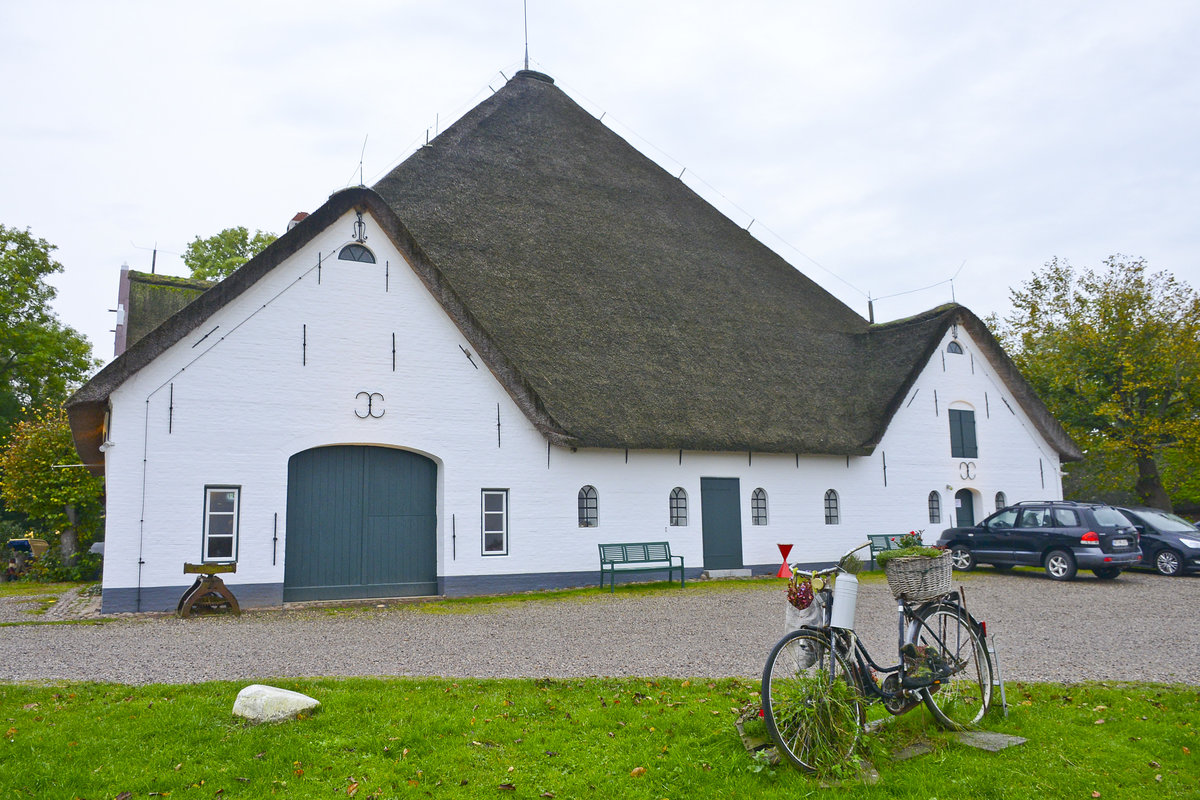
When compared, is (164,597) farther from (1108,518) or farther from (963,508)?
(963,508)

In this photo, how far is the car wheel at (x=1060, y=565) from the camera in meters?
15.7

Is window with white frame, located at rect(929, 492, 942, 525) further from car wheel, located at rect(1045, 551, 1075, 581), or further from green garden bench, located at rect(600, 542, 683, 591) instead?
green garden bench, located at rect(600, 542, 683, 591)

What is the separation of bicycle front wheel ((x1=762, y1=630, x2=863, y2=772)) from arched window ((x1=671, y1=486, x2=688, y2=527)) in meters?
11.4

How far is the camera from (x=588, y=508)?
15594mm

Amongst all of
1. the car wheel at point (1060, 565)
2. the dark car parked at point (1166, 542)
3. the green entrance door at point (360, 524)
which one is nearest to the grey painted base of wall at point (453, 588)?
the green entrance door at point (360, 524)

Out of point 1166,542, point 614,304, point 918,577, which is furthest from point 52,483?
point 1166,542

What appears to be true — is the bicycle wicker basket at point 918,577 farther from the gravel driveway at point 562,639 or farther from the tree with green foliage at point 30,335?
the tree with green foliage at point 30,335

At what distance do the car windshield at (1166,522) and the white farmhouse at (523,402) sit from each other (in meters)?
3.86

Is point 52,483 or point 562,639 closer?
point 562,639

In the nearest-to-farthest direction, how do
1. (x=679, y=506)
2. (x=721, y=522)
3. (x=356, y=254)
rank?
(x=356, y=254) < (x=679, y=506) < (x=721, y=522)

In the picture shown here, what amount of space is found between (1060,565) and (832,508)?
4.74 meters

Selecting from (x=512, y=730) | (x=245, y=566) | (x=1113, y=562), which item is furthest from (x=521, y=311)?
(x=1113, y=562)

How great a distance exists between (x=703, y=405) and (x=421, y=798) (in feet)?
41.3

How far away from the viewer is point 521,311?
16062mm
